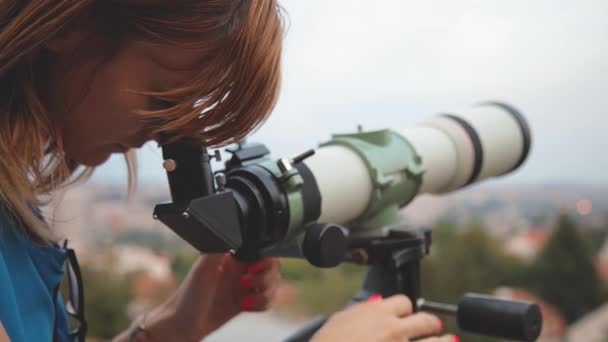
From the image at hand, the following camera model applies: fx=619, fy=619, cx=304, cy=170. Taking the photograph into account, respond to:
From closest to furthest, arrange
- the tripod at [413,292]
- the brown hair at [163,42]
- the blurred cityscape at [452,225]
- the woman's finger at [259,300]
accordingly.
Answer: the brown hair at [163,42] < the tripod at [413,292] < the woman's finger at [259,300] < the blurred cityscape at [452,225]

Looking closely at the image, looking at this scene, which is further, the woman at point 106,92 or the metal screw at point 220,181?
the metal screw at point 220,181

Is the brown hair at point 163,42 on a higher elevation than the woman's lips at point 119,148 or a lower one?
higher

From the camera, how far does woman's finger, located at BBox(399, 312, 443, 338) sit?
2.13 ft

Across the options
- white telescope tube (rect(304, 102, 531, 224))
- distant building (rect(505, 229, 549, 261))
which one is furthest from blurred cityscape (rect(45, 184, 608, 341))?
white telescope tube (rect(304, 102, 531, 224))

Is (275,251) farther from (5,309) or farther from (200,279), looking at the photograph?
(5,309)

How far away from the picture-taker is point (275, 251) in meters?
0.73

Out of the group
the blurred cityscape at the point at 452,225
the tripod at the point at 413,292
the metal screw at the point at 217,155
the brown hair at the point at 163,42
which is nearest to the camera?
the brown hair at the point at 163,42

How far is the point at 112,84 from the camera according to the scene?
555mm

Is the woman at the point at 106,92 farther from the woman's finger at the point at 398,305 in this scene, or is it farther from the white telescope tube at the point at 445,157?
the white telescope tube at the point at 445,157

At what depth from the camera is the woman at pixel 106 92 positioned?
527 millimetres

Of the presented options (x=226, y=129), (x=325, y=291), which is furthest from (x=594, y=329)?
(x=226, y=129)

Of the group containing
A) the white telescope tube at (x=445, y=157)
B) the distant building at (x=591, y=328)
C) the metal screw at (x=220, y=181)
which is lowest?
the distant building at (x=591, y=328)

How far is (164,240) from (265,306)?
32.6 inches

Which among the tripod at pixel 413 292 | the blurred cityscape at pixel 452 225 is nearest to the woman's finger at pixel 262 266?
the tripod at pixel 413 292
